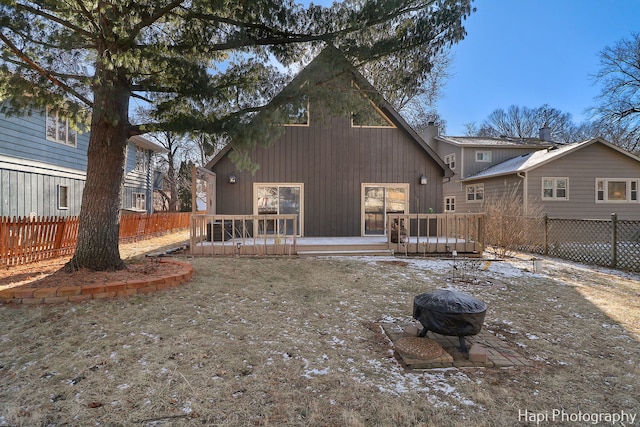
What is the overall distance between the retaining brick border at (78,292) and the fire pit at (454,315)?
3811 millimetres

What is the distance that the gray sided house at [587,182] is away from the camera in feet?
48.0

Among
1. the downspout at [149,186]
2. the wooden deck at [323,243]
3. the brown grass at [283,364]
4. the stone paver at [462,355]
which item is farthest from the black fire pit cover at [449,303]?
the downspout at [149,186]

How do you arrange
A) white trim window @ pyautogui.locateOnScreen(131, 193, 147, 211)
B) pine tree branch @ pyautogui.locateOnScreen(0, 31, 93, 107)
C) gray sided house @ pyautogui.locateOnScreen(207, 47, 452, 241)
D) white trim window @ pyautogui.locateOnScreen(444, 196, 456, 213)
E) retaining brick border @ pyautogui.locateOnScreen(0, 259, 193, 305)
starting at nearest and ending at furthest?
retaining brick border @ pyautogui.locateOnScreen(0, 259, 193, 305)
pine tree branch @ pyautogui.locateOnScreen(0, 31, 93, 107)
gray sided house @ pyautogui.locateOnScreen(207, 47, 452, 241)
white trim window @ pyautogui.locateOnScreen(131, 193, 147, 211)
white trim window @ pyautogui.locateOnScreen(444, 196, 456, 213)

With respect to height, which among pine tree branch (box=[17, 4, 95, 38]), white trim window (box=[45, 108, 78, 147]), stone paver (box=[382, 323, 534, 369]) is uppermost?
white trim window (box=[45, 108, 78, 147])

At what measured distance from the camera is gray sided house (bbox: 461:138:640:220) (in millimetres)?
14617

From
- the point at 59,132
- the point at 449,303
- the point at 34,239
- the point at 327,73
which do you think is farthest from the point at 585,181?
the point at 59,132

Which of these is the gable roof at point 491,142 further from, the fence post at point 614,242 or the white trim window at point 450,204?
the fence post at point 614,242

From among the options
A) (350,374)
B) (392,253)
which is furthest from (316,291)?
(392,253)

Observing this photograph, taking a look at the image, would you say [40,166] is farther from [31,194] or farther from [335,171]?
[335,171]

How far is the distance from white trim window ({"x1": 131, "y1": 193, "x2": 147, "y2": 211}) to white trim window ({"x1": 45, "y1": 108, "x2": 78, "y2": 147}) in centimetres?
562

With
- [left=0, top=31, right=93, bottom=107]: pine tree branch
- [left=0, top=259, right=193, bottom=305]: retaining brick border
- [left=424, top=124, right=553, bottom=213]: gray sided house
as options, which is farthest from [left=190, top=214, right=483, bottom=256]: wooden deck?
[left=424, top=124, right=553, bottom=213]: gray sided house

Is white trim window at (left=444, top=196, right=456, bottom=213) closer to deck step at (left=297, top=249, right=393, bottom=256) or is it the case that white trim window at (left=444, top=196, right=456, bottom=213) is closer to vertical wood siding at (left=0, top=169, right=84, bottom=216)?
deck step at (left=297, top=249, right=393, bottom=256)

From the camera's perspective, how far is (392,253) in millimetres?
9109

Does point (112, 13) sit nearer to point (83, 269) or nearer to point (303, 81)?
point (303, 81)
